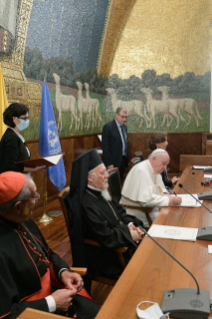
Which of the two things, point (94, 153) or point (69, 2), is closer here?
point (94, 153)

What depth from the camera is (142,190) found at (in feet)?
11.3

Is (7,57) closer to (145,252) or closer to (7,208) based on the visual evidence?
(7,208)

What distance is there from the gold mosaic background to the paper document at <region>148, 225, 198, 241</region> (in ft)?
23.4

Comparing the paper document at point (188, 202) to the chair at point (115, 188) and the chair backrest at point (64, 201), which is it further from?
the chair backrest at point (64, 201)

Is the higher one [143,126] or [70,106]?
[70,106]

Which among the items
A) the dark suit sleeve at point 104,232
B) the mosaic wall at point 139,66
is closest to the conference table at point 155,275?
the dark suit sleeve at point 104,232

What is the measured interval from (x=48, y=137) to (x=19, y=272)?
3.55 m

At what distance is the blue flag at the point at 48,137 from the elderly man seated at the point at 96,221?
97.4 inches

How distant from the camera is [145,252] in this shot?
1883 millimetres

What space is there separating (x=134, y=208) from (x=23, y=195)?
1.95m

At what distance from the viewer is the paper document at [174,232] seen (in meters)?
2.09

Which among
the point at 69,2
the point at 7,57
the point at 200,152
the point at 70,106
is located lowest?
the point at 200,152

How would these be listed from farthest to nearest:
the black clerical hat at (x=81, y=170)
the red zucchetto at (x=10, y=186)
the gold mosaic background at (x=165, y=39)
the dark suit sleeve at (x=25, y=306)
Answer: the gold mosaic background at (x=165, y=39)
the black clerical hat at (x=81, y=170)
the red zucchetto at (x=10, y=186)
the dark suit sleeve at (x=25, y=306)

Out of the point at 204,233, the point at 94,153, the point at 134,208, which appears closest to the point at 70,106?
the point at 134,208
